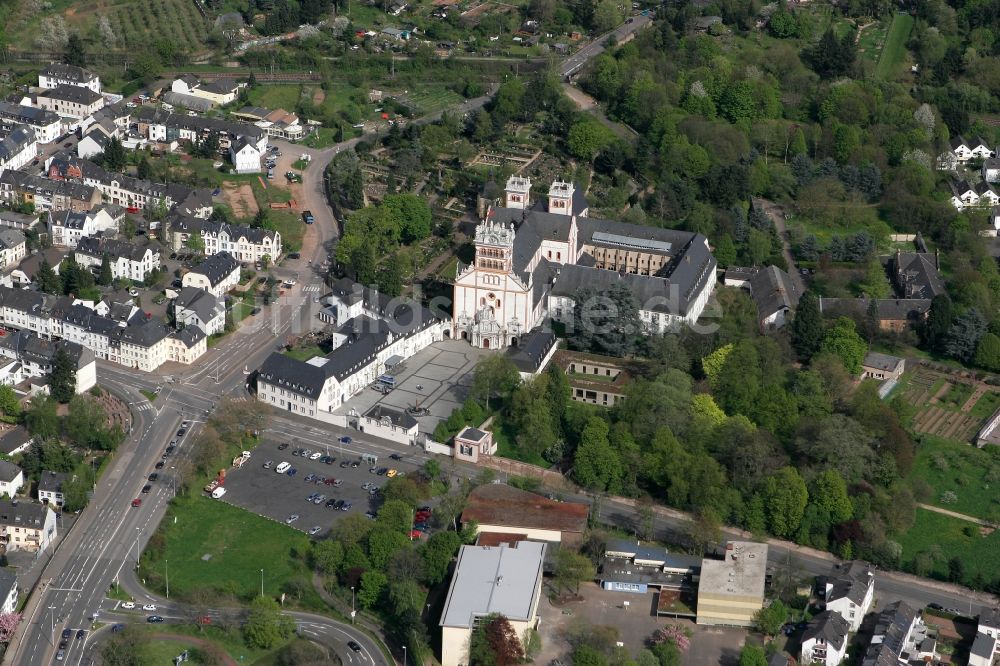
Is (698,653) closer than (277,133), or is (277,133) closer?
(698,653)

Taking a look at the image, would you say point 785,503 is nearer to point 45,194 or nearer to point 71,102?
point 45,194

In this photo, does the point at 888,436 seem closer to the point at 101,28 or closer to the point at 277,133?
the point at 277,133

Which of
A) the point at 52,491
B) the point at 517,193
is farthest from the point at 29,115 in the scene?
the point at 52,491

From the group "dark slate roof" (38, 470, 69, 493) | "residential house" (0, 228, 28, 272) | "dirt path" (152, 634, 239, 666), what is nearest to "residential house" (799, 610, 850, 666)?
"dirt path" (152, 634, 239, 666)

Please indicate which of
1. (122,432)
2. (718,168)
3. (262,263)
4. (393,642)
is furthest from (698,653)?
(718,168)

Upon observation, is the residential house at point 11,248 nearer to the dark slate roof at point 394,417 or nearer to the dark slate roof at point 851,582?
the dark slate roof at point 394,417
